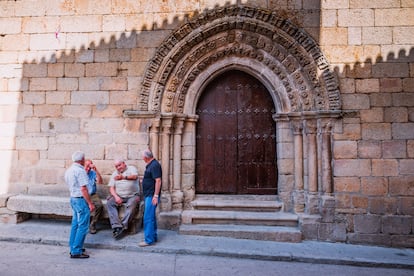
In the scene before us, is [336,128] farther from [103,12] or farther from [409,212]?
[103,12]

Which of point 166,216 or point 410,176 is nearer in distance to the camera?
point 410,176

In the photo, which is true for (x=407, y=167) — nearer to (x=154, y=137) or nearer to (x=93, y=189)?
(x=154, y=137)

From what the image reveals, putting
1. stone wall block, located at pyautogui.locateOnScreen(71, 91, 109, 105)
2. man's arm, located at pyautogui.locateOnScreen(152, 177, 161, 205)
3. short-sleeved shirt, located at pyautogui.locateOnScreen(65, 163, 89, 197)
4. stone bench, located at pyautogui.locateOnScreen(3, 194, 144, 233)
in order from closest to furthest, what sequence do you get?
short-sleeved shirt, located at pyautogui.locateOnScreen(65, 163, 89, 197) < man's arm, located at pyautogui.locateOnScreen(152, 177, 161, 205) < stone bench, located at pyautogui.locateOnScreen(3, 194, 144, 233) < stone wall block, located at pyautogui.locateOnScreen(71, 91, 109, 105)

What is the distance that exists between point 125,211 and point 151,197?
622mm

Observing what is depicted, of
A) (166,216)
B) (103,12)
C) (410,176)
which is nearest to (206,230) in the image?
(166,216)

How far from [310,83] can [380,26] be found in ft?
4.74

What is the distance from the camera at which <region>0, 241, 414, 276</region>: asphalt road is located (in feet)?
11.1

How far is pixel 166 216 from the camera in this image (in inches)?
190

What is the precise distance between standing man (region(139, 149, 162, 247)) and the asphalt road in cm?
26

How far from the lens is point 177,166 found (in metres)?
5.07

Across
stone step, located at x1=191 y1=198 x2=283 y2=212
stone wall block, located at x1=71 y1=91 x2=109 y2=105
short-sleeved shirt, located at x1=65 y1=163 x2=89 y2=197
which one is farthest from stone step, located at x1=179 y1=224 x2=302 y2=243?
stone wall block, located at x1=71 y1=91 x2=109 y2=105

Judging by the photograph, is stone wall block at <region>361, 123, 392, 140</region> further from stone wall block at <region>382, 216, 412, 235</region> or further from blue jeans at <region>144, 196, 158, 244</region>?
blue jeans at <region>144, 196, 158, 244</region>

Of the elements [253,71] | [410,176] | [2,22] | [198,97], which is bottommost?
[410,176]

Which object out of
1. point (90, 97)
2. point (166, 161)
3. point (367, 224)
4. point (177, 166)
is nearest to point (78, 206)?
point (166, 161)
